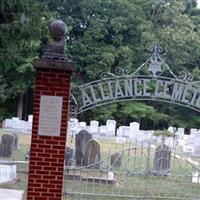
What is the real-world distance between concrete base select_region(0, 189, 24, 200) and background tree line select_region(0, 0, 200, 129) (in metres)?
29.6

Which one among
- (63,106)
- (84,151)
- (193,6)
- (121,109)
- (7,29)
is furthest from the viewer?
(193,6)

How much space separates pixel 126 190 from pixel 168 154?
3.35 metres

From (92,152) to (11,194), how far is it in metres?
4.59

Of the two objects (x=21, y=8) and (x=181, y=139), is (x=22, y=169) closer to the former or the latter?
(x=21, y=8)

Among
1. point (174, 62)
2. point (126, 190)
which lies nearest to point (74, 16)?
point (174, 62)

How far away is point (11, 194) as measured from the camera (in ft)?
35.2

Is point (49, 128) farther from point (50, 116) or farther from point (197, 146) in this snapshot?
point (197, 146)

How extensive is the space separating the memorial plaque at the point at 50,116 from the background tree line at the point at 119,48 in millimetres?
33555

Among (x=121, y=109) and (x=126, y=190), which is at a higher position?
(x=121, y=109)

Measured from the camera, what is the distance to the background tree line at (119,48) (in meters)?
43.2

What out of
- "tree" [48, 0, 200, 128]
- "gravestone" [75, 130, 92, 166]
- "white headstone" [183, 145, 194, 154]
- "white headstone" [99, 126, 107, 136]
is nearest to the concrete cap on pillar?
"gravestone" [75, 130, 92, 166]

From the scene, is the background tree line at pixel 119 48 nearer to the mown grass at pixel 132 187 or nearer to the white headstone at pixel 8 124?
the white headstone at pixel 8 124

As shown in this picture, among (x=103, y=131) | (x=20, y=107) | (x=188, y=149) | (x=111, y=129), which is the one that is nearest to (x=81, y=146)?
(x=188, y=149)

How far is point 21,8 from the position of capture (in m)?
12.2
